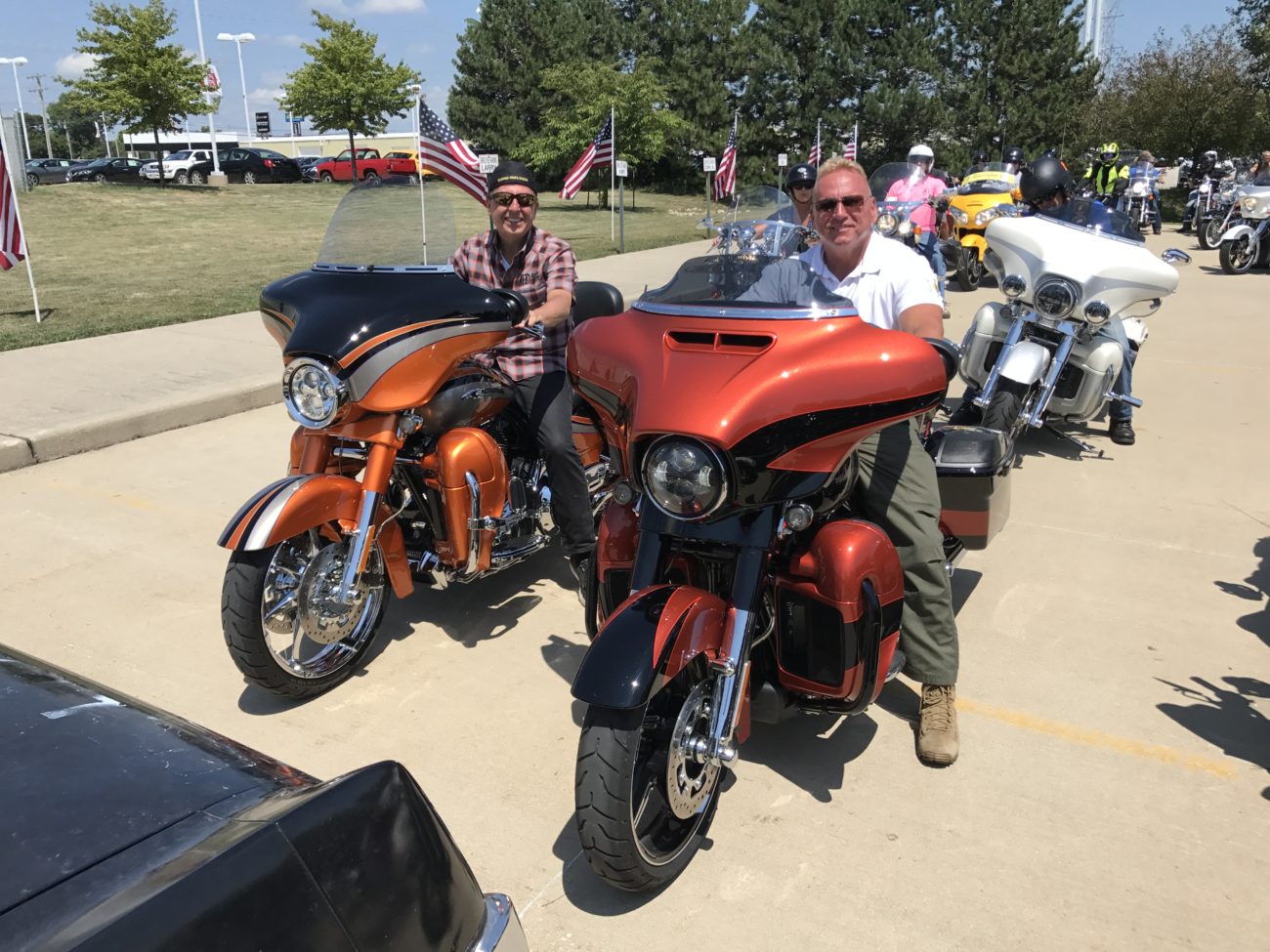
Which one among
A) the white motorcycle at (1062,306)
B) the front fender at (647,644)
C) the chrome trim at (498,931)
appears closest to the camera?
the chrome trim at (498,931)

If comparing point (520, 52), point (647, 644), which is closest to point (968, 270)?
point (647, 644)

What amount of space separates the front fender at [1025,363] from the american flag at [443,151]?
20.8 feet

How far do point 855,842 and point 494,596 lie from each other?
2.15 metres

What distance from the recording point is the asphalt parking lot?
8.56 ft

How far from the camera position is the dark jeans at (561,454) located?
13.9ft

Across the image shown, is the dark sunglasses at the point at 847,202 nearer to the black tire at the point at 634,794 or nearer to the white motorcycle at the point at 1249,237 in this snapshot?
the black tire at the point at 634,794

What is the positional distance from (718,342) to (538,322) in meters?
1.80

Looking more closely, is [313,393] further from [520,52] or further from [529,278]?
[520,52]

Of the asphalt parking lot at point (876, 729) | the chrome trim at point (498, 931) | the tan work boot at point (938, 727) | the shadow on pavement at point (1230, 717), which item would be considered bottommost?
the asphalt parking lot at point (876, 729)

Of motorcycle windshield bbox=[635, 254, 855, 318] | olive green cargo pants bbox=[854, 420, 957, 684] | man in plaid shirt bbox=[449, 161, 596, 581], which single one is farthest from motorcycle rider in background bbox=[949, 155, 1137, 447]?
motorcycle windshield bbox=[635, 254, 855, 318]

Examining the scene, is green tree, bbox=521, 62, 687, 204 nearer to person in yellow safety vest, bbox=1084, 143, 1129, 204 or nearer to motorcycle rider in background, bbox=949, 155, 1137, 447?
person in yellow safety vest, bbox=1084, 143, 1129, 204

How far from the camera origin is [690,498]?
2443 millimetres

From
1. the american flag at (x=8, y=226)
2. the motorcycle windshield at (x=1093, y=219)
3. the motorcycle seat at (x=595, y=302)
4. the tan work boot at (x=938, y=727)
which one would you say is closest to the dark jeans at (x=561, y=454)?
the motorcycle seat at (x=595, y=302)

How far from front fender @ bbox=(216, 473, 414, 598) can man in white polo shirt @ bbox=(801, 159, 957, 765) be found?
1730 mm
